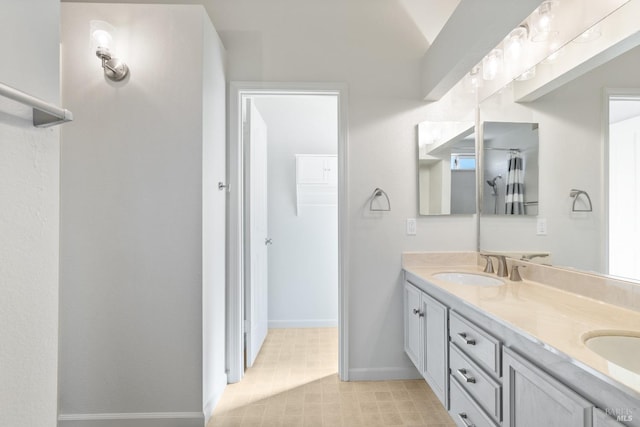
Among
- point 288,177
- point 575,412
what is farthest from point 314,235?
point 575,412

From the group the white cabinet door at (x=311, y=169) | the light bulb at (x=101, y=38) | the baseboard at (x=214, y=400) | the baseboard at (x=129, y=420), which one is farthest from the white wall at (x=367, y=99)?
the baseboard at (x=129, y=420)

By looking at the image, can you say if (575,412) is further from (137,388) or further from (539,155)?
(137,388)

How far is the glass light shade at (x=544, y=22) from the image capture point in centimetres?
154

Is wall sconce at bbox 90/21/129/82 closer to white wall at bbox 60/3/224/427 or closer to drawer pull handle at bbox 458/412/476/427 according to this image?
white wall at bbox 60/3/224/427

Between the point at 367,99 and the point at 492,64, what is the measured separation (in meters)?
0.80

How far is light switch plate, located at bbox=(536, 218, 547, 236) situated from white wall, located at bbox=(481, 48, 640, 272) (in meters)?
0.02

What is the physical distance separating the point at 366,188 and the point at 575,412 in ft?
5.35

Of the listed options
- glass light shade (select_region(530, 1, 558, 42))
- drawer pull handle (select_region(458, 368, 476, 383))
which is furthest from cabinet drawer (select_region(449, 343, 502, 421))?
glass light shade (select_region(530, 1, 558, 42))

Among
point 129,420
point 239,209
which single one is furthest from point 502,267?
point 129,420

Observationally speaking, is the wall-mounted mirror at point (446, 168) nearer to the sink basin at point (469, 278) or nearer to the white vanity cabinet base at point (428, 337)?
the sink basin at point (469, 278)

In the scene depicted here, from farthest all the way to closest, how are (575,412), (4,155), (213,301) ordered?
(213,301), (575,412), (4,155)

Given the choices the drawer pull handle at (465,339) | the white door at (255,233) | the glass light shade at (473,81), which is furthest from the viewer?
the white door at (255,233)

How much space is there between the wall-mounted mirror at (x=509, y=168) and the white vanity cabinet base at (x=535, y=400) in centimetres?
104

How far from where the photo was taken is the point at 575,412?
0.81 meters
